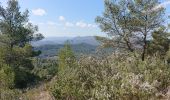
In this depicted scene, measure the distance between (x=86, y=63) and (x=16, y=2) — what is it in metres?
39.5

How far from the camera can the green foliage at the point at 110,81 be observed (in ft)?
38.3

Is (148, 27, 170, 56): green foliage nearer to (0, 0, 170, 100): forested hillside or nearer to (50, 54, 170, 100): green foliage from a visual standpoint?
(0, 0, 170, 100): forested hillside

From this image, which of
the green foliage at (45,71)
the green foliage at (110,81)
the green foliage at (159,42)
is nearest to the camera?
the green foliage at (110,81)

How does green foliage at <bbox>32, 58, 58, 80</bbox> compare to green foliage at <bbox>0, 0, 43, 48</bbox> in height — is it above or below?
below

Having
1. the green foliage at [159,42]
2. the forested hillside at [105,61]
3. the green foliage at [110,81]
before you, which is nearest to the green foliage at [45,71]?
the forested hillside at [105,61]

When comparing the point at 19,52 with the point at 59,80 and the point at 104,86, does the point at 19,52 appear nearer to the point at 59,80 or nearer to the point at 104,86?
the point at 59,80

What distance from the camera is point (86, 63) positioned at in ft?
52.5

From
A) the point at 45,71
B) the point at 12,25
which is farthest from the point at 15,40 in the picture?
the point at 45,71

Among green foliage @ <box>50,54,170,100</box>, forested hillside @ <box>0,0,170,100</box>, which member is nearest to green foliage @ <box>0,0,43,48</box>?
forested hillside @ <box>0,0,170,100</box>

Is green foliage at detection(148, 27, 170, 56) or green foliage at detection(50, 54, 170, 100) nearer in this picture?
green foliage at detection(50, 54, 170, 100)

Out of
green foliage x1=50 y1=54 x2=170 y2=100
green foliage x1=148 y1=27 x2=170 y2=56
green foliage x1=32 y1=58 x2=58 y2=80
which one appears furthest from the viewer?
green foliage x1=32 y1=58 x2=58 y2=80

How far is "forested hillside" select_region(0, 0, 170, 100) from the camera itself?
41.4ft

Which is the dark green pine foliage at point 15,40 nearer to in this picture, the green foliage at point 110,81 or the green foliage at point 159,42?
the green foliage at point 159,42

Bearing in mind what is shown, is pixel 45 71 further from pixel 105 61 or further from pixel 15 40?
pixel 105 61
